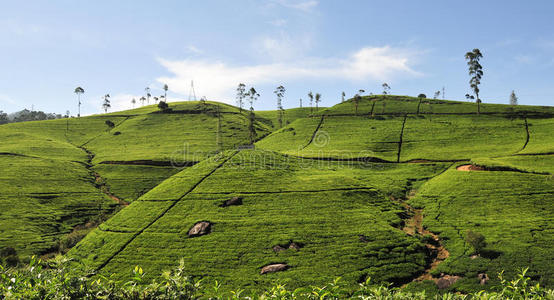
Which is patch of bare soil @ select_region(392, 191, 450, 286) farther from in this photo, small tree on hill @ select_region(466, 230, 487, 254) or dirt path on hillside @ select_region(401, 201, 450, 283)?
small tree on hill @ select_region(466, 230, 487, 254)

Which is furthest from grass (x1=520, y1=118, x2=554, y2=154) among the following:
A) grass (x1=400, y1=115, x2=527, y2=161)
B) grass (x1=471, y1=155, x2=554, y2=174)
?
grass (x1=471, y1=155, x2=554, y2=174)

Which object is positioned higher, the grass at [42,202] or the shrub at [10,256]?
the grass at [42,202]

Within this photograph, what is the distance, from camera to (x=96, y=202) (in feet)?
268

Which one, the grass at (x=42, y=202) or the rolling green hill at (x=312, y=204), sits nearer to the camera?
the rolling green hill at (x=312, y=204)

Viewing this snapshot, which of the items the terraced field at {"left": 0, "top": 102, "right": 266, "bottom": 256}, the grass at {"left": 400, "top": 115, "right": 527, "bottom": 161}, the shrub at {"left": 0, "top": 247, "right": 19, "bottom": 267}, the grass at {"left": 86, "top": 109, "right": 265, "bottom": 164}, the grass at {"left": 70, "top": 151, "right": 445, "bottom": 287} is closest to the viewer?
the grass at {"left": 70, "top": 151, "right": 445, "bottom": 287}

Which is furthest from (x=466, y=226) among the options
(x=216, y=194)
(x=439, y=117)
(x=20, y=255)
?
(x=439, y=117)

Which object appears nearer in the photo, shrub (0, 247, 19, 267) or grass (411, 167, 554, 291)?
grass (411, 167, 554, 291)

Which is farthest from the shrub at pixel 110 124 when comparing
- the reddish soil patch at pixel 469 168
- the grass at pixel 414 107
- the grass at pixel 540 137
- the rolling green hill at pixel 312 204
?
the grass at pixel 540 137

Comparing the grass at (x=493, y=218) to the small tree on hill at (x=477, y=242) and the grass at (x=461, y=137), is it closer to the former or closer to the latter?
the small tree on hill at (x=477, y=242)

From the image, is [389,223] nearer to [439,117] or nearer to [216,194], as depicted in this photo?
[216,194]

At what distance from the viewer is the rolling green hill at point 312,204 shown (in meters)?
43.2

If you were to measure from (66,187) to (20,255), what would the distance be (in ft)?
111

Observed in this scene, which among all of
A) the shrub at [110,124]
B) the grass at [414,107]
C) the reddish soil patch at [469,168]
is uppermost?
the grass at [414,107]

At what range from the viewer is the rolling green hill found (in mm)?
43156
